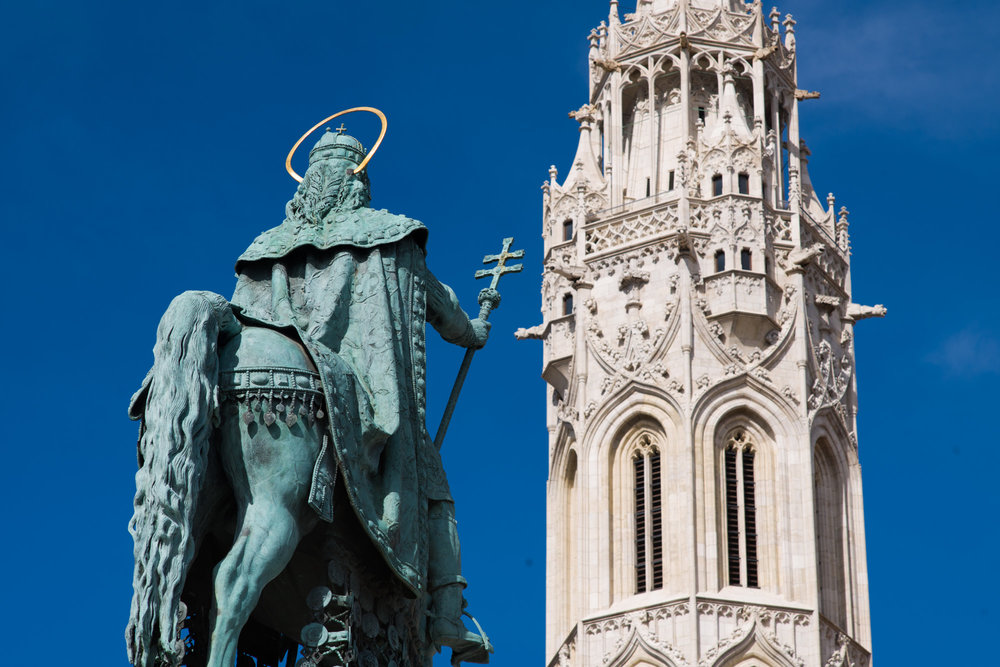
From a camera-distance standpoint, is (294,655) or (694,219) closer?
(294,655)

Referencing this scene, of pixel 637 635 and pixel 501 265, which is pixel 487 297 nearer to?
pixel 501 265

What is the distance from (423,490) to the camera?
1552cm

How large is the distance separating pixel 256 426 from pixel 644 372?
51972mm

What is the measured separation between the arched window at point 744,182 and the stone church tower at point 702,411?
0.14 m

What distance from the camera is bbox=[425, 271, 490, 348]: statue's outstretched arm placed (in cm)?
1620

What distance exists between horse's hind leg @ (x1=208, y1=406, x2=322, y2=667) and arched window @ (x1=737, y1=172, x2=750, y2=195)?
176 feet

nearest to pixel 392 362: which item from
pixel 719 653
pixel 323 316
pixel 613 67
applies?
pixel 323 316

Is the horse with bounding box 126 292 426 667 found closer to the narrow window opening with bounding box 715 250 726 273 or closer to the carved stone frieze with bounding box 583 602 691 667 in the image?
the carved stone frieze with bounding box 583 602 691 667

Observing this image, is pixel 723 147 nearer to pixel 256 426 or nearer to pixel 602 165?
pixel 602 165

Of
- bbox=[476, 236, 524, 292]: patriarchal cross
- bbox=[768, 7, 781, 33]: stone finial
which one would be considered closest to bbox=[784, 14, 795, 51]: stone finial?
bbox=[768, 7, 781, 33]: stone finial

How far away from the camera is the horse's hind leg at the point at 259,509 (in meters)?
14.2

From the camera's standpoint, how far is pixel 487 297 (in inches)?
671

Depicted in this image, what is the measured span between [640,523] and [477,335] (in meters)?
50.5

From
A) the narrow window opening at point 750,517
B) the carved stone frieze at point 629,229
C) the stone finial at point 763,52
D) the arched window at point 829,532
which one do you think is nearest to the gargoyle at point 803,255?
the carved stone frieze at point 629,229
